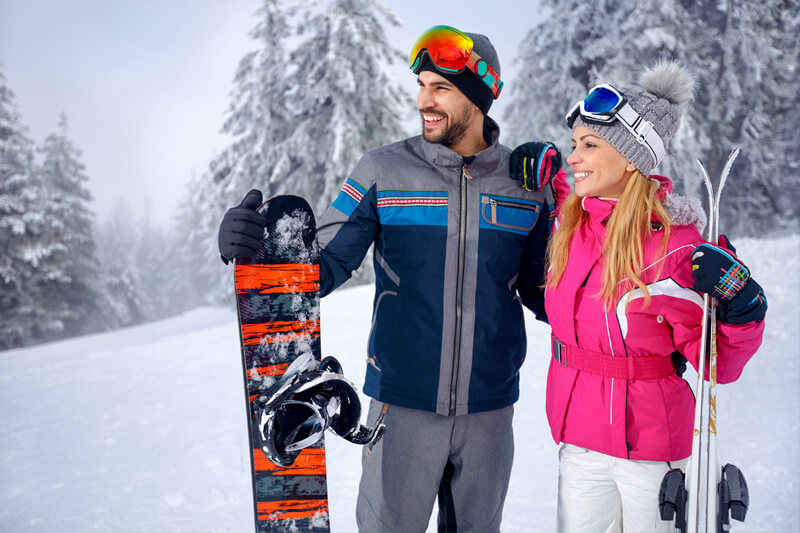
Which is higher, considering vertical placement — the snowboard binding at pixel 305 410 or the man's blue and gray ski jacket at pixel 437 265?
the man's blue and gray ski jacket at pixel 437 265

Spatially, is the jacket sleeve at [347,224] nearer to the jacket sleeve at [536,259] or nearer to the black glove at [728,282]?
the jacket sleeve at [536,259]

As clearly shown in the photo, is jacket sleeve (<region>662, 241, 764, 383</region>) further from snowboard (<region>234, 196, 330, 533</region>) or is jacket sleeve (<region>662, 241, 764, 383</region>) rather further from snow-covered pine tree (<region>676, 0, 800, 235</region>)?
snow-covered pine tree (<region>676, 0, 800, 235</region>)

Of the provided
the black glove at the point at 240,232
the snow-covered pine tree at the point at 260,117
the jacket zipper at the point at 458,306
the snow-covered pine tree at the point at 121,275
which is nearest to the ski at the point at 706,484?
the jacket zipper at the point at 458,306

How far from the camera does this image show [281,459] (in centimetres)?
171

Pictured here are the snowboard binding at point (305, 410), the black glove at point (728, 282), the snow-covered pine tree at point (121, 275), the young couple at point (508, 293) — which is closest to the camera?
the black glove at point (728, 282)

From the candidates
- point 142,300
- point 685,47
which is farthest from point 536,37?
point 142,300

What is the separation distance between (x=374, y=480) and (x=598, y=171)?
142 cm

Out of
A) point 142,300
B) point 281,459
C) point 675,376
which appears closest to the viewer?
point 281,459

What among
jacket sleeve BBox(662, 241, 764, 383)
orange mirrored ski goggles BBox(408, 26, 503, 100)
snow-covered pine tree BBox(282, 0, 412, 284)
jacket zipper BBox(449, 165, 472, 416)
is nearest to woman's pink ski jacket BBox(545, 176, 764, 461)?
jacket sleeve BBox(662, 241, 764, 383)

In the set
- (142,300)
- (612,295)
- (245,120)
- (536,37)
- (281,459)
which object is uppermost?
(536,37)

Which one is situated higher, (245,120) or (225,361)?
(245,120)

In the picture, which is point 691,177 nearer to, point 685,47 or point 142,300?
point 685,47

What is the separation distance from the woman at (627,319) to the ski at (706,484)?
67 millimetres

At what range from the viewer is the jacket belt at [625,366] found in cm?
180
